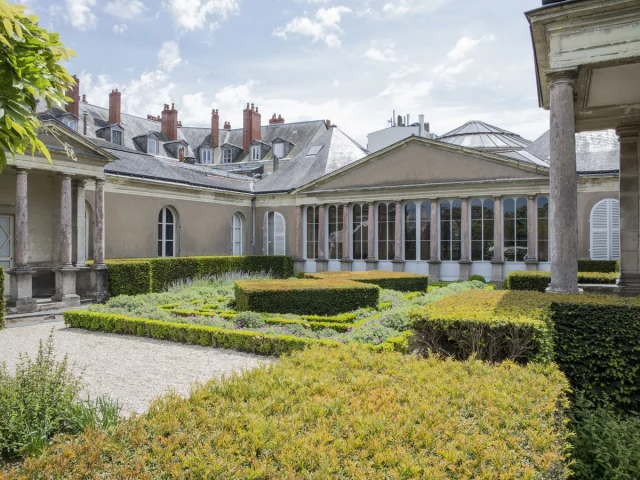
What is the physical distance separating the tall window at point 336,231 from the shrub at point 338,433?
19402mm

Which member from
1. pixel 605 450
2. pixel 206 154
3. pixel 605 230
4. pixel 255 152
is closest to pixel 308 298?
pixel 605 450

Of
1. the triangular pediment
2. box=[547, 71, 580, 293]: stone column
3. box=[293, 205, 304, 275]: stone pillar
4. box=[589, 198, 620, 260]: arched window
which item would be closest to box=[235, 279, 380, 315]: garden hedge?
box=[547, 71, 580, 293]: stone column

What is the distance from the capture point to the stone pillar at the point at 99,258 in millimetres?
16062

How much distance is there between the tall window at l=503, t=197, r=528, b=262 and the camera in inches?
769

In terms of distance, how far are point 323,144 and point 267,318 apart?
63.7ft

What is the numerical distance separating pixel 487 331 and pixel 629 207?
7611mm

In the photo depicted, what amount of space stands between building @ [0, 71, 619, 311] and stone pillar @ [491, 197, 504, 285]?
6 cm

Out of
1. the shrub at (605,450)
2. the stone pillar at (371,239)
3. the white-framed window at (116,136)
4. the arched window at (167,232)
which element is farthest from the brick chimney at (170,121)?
the shrub at (605,450)

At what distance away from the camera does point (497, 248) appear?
64.5 ft

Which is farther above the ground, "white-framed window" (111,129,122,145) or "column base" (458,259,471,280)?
"white-framed window" (111,129,122,145)

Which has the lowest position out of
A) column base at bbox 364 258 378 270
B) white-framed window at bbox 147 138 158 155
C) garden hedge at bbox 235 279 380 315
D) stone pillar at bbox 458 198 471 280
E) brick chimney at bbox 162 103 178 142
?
garden hedge at bbox 235 279 380 315

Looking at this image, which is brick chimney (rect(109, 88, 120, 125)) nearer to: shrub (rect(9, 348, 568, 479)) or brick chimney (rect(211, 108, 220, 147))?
brick chimney (rect(211, 108, 220, 147))

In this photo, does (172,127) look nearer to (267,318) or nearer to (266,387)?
(267,318)

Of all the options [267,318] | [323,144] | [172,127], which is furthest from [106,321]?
[172,127]
